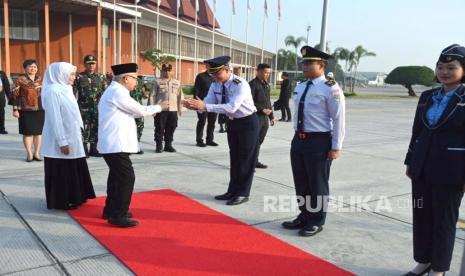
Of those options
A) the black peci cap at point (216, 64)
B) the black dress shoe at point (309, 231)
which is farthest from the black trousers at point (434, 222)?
the black peci cap at point (216, 64)

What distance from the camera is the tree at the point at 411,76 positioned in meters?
50.1

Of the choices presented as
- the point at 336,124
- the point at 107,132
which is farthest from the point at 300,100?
the point at 107,132

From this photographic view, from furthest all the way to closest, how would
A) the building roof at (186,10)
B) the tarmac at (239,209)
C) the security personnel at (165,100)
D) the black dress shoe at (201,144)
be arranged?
the building roof at (186,10) < the black dress shoe at (201,144) < the security personnel at (165,100) < the tarmac at (239,209)

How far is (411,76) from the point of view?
50.8 m

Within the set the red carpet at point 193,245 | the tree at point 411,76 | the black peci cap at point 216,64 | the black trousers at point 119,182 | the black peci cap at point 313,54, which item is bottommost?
the red carpet at point 193,245

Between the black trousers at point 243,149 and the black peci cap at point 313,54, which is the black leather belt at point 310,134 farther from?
the black trousers at point 243,149

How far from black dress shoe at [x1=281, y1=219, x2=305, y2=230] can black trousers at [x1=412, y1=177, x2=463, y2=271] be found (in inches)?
50.8

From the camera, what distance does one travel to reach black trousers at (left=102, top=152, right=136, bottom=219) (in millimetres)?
4156

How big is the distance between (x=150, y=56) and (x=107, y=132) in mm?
36654

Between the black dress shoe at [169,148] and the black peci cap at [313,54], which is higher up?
the black peci cap at [313,54]

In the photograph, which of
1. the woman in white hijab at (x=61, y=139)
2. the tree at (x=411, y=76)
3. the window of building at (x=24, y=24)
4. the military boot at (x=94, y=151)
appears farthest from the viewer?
the tree at (x=411, y=76)

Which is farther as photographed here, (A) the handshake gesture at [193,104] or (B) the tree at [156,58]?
(B) the tree at [156,58]

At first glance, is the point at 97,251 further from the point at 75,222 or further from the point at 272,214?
the point at 272,214

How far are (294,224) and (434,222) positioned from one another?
4.99ft
